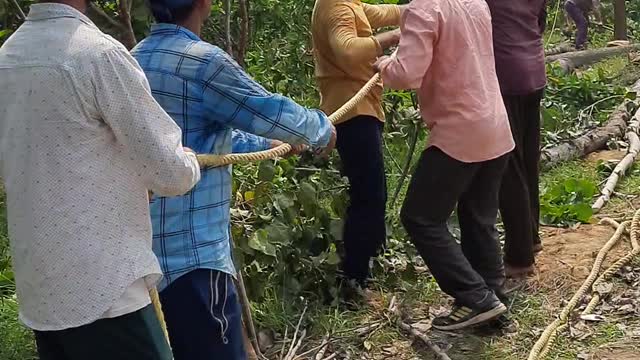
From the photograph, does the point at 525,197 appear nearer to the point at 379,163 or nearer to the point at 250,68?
the point at 379,163

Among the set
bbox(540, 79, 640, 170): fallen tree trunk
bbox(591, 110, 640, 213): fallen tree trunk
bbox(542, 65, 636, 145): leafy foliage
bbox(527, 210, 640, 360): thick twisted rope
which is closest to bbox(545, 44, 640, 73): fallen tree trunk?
bbox(542, 65, 636, 145): leafy foliage

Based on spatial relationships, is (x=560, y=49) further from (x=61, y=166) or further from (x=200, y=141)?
(x=61, y=166)

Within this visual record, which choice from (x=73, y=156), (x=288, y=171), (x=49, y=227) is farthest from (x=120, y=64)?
(x=288, y=171)

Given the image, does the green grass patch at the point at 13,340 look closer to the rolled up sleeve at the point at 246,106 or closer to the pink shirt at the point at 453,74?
the rolled up sleeve at the point at 246,106

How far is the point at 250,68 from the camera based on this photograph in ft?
25.4

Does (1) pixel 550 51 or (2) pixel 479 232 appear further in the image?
(1) pixel 550 51

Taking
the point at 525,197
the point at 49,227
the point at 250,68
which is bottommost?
the point at 250,68

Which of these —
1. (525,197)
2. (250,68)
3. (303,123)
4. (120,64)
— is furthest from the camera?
(250,68)

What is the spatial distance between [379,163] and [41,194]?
7.63 feet

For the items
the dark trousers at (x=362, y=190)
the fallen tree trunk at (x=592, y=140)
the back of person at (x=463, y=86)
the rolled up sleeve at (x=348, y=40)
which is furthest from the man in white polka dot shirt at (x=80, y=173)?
the fallen tree trunk at (x=592, y=140)

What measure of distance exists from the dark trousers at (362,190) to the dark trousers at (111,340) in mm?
2035

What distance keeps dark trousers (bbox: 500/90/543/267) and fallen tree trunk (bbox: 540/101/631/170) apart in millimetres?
2158

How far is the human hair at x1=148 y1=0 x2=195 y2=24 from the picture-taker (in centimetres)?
257

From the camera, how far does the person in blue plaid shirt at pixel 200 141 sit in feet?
8.31
